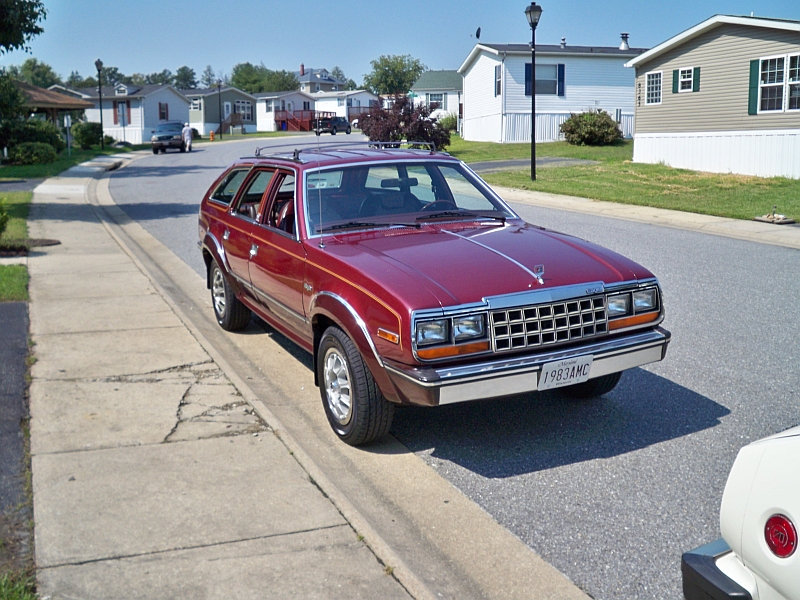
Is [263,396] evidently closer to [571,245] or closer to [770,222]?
[571,245]

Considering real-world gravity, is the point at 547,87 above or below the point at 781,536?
above

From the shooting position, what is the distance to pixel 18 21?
17.0 meters

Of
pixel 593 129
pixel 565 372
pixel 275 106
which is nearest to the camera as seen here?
pixel 565 372

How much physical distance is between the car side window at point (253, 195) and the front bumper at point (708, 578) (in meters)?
4.90

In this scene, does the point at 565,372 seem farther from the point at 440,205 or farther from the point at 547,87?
the point at 547,87

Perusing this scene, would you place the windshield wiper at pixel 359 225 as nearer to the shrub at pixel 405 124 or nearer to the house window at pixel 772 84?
the house window at pixel 772 84

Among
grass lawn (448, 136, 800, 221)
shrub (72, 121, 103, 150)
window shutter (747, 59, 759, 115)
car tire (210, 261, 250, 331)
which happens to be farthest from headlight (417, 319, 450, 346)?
shrub (72, 121, 103, 150)

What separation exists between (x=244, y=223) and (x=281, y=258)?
1.11 meters

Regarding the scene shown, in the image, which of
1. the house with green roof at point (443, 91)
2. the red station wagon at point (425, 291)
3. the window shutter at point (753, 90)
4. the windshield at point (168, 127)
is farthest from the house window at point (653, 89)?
the house with green roof at point (443, 91)

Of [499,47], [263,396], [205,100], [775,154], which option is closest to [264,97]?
[205,100]

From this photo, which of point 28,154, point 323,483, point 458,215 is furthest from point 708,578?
point 28,154

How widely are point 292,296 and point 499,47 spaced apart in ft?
131

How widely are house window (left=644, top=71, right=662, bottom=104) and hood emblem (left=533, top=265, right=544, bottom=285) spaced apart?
26.3m

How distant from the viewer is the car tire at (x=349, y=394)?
4.95 m
